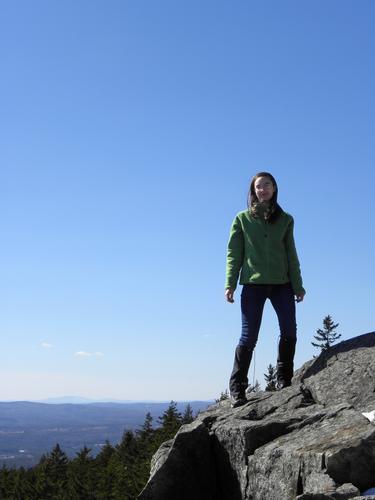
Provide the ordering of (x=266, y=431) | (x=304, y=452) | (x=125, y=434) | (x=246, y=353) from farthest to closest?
(x=125, y=434), (x=246, y=353), (x=266, y=431), (x=304, y=452)

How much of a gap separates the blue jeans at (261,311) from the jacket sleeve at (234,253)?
32cm

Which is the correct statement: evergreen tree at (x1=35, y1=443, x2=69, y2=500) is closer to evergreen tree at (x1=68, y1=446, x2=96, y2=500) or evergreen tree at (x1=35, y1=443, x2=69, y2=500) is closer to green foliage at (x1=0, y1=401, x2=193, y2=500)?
green foliage at (x1=0, y1=401, x2=193, y2=500)

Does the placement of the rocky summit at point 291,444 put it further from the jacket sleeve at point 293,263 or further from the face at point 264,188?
the face at point 264,188

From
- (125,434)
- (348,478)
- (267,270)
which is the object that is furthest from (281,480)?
(125,434)

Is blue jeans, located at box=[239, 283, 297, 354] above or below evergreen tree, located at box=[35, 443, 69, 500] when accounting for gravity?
above

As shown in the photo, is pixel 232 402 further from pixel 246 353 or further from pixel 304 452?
pixel 304 452

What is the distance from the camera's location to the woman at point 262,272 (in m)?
11.0

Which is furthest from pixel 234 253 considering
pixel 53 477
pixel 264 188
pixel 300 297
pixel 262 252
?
pixel 53 477

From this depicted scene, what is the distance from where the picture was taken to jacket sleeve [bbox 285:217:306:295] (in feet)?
36.7

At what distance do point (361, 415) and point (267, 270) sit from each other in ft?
11.4

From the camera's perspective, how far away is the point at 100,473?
61812mm

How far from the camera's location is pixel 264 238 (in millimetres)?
11195

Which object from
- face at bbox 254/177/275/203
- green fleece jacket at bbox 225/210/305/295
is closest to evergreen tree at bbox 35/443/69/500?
green fleece jacket at bbox 225/210/305/295

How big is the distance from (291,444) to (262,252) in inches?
155
